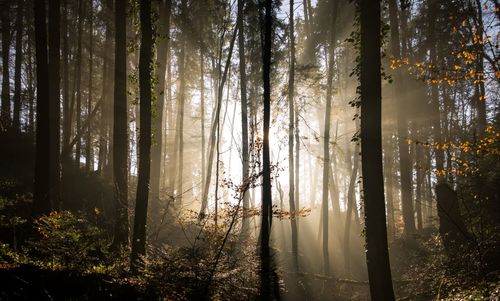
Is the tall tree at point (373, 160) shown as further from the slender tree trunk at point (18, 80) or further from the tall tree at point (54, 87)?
the slender tree trunk at point (18, 80)

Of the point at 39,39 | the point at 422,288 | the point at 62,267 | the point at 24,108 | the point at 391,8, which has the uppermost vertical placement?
the point at 391,8

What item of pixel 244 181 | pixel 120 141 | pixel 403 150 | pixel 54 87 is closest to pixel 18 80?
pixel 54 87

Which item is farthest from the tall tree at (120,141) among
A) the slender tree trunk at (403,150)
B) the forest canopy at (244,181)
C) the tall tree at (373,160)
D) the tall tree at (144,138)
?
the slender tree trunk at (403,150)

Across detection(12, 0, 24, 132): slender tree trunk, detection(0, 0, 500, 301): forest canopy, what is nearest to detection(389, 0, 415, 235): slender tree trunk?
detection(0, 0, 500, 301): forest canopy

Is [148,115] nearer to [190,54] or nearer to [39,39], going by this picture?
[39,39]

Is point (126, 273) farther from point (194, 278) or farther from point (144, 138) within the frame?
point (144, 138)

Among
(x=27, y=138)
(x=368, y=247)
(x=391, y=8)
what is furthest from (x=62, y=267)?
(x=391, y=8)

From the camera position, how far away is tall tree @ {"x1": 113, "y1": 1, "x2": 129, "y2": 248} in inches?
392

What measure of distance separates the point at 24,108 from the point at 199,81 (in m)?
12.3

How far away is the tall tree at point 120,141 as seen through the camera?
9945 millimetres

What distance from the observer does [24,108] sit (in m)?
25.3

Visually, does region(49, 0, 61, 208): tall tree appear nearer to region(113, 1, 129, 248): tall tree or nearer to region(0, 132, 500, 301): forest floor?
region(0, 132, 500, 301): forest floor

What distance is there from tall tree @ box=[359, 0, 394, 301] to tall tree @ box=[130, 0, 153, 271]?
517 centimetres

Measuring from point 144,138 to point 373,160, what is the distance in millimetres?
5560
